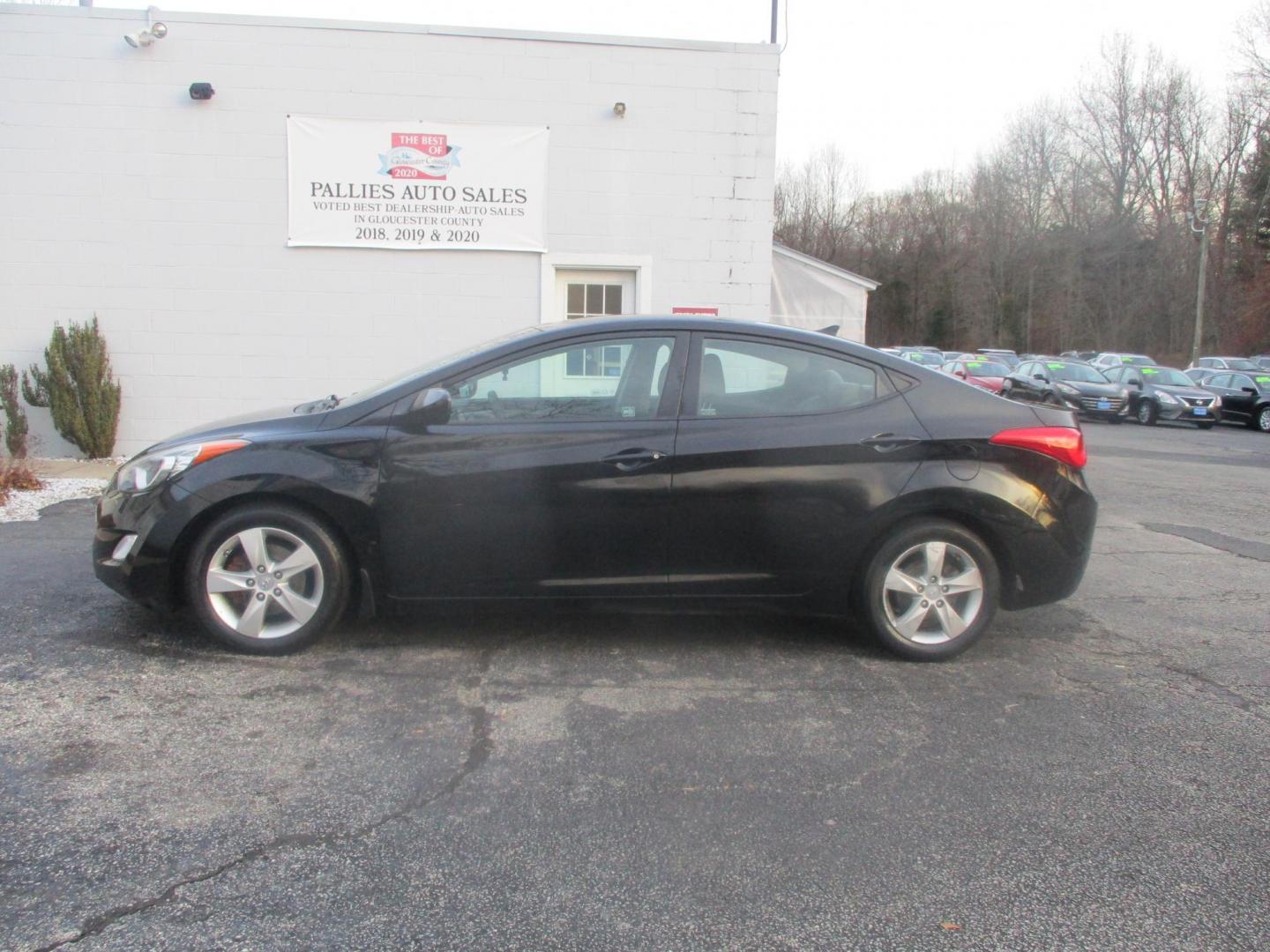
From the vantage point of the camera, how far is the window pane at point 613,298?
1059 cm

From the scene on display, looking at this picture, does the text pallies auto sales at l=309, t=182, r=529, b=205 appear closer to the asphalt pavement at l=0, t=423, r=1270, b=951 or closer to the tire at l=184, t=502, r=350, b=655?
the asphalt pavement at l=0, t=423, r=1270, b=951

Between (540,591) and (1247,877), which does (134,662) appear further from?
(1247,877)

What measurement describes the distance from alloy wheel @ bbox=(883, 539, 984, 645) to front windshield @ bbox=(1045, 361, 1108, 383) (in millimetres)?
22894

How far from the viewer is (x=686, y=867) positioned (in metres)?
2.79

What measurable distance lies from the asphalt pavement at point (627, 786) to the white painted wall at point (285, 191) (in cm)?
542

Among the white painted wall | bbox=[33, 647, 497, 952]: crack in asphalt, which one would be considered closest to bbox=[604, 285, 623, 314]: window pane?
the white painted wall

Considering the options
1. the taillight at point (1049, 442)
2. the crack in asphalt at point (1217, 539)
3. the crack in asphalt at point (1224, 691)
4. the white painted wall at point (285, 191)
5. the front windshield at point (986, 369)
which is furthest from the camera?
the front windshield at point (986, 369)

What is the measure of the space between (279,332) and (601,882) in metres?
8.65

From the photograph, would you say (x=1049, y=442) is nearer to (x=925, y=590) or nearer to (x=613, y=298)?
(x=925, y=590)

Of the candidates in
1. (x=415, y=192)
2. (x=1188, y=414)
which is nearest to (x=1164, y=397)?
(x=1188, y=414)

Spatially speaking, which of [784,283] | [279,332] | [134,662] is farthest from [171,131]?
[784,283]

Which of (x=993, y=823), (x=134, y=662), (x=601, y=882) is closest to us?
(x=601, y=882)

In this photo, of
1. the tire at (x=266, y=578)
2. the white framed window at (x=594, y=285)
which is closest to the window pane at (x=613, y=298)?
the white framed window at (x=594, y=285)

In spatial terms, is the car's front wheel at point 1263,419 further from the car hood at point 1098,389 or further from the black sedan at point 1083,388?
the car hood at point 1098,389
